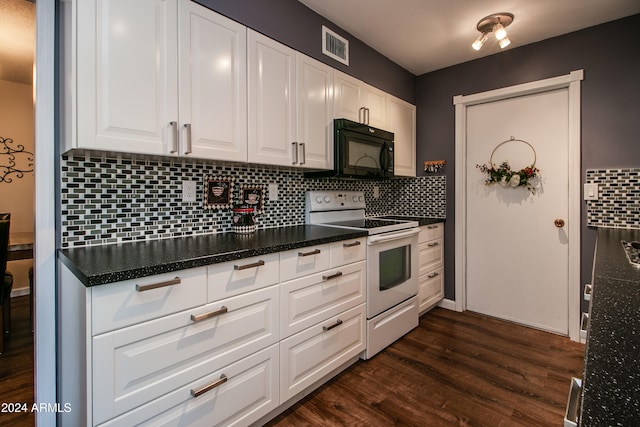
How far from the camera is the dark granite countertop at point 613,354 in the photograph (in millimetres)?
362

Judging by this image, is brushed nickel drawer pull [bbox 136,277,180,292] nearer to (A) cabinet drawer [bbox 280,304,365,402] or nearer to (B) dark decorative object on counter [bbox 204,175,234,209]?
(A) cabinet drawer [bbox 280,304,365,402]

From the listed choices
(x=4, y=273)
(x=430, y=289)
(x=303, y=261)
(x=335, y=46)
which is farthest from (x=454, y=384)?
(x=4, y=273)

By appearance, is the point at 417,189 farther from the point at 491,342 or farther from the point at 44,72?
the point at 44,72

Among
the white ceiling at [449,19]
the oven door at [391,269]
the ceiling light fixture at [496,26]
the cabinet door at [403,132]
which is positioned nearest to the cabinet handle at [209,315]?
the oven door at [391,269]

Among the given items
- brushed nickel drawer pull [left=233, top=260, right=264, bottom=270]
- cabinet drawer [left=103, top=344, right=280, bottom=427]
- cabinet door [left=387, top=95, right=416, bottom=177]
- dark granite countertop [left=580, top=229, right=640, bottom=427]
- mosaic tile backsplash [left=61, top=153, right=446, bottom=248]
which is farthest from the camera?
cabinet door [left=387, top=95, right=416, bottom=177]

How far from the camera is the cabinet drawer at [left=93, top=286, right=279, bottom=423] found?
1002 mm

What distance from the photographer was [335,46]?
7.69ft

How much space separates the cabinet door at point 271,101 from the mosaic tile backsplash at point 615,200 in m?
2.30

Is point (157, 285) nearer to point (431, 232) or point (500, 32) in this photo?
point (431, 232)

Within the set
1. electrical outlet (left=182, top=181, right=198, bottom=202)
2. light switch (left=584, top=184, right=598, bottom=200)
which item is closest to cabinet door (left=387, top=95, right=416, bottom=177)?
light switch (left=584, top=184, right=598, bottom=200)

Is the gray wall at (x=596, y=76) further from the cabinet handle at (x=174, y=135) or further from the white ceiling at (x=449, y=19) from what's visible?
the cabinet handle at (x=174, y=135)

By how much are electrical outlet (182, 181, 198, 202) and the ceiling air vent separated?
4.41 feet

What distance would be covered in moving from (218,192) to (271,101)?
0.64 m

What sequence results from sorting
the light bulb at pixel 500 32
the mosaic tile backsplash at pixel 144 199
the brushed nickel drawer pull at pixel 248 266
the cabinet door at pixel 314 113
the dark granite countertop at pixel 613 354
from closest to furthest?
the dark granite countertop at pixel 613 354
the brushed nickel drawer pull at pixel 248 266
the mosaic tile backsplash at pixel 144 199
the cabinet door at pixel 314 113
the light bulb at pixel 500 32
